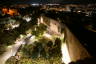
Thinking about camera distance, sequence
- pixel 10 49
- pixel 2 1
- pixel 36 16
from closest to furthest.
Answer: pixel 10 49 → pixel 36 16 → pixel 2 1

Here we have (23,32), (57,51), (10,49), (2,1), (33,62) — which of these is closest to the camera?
(33,62)

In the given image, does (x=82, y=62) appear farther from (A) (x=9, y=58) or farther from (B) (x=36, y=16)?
(B) (x=36, y=16)

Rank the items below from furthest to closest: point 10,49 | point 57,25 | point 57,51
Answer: point 57,25, point 10,49, point 57,51

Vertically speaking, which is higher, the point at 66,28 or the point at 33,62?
the point at 66,28

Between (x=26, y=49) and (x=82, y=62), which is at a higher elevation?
(x=82, y=62)

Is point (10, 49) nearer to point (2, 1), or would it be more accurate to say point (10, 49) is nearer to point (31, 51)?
point (31, 51)

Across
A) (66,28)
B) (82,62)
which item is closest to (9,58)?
(66,28)

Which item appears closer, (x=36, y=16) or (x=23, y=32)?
(x=23, y=32)

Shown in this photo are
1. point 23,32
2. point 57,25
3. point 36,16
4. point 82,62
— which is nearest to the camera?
point 82,62

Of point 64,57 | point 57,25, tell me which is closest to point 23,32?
point 57,25
